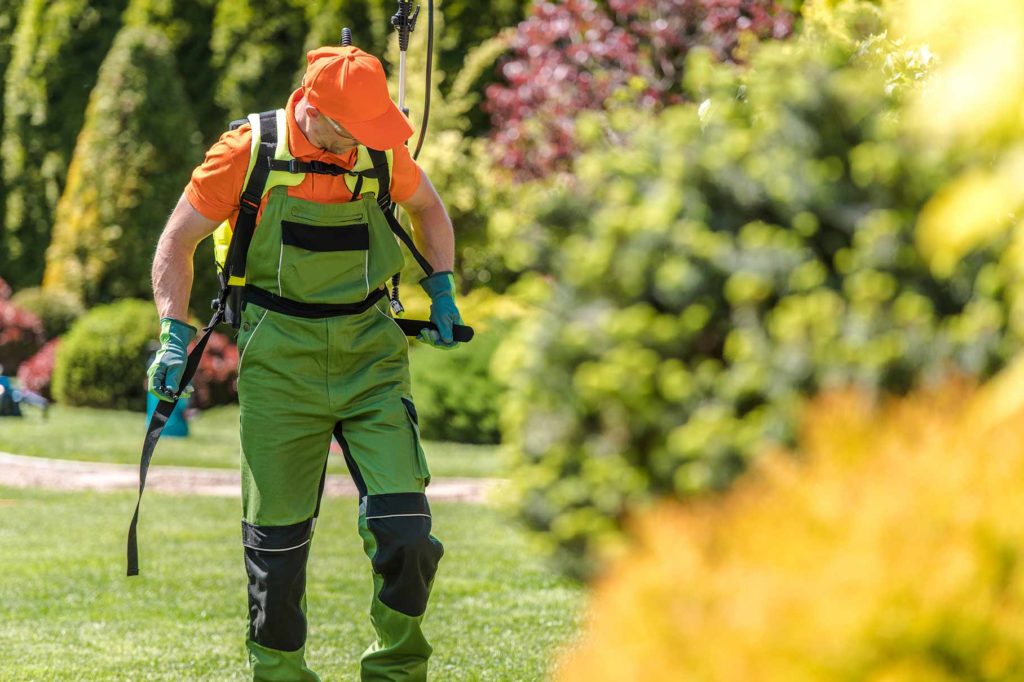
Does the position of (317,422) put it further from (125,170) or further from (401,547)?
(125,170)

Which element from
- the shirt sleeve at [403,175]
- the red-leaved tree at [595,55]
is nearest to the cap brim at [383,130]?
the shirt sleeve at [403,175]

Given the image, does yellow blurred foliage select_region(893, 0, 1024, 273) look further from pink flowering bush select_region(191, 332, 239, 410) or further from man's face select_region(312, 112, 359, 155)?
pink flowering bush select_region(191, 332, 239, 410)

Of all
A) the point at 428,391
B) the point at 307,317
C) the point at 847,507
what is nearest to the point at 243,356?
the point at 307,317

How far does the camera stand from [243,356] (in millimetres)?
4215

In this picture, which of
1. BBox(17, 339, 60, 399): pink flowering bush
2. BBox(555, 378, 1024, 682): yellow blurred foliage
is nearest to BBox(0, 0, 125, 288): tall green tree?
BBox(17, 339, 60, 399): pink flowering bush

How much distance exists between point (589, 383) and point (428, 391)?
10.7 m

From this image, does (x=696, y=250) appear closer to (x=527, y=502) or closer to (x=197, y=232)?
(x=527, y=502)

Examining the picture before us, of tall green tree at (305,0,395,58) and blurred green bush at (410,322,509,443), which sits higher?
tall green tree at (305,0,395,58)

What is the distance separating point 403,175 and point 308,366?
678mm

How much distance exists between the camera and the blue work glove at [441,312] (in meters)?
4.54

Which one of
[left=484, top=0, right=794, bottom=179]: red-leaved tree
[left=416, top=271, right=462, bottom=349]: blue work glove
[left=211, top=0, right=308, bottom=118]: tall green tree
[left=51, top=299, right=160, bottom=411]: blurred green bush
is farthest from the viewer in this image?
[left=211, top=0, right=308, bottom=118]: tall green tree

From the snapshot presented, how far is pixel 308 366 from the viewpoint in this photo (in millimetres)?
4199

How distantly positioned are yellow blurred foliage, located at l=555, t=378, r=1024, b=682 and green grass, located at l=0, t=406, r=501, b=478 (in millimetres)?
9827

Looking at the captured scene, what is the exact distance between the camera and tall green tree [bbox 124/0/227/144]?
2009cm
